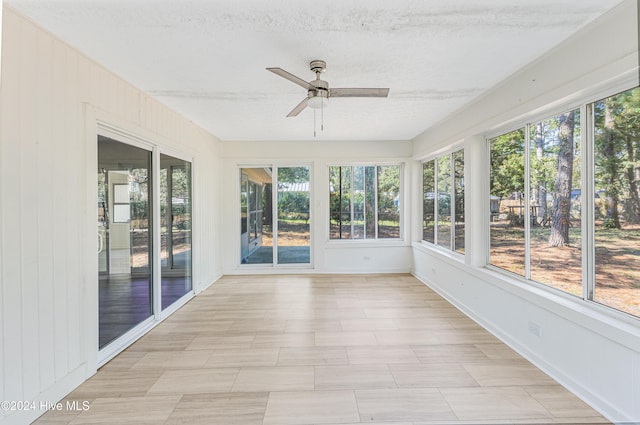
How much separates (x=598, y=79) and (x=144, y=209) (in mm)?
4180

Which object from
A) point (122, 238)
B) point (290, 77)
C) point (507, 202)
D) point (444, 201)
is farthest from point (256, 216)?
point (507, 202)

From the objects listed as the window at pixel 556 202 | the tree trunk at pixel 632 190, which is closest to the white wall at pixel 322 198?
the window at pixel 556 202

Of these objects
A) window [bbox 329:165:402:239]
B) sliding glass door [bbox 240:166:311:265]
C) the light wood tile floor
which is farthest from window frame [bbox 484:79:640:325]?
sliding glass door [bbox 240:166:311:265]

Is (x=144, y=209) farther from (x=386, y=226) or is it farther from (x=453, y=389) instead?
(x=386, y=226)

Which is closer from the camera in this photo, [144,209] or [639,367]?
[639,367]

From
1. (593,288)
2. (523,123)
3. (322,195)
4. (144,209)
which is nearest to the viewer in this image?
(593,288)

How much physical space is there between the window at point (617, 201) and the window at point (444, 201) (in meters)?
1.92

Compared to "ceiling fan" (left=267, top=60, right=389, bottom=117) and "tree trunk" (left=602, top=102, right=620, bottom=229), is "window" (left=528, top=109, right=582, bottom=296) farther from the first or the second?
"ceiling fan" (left=267, top=60, right=389, bottom=117)

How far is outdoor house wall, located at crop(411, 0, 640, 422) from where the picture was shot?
1.85m

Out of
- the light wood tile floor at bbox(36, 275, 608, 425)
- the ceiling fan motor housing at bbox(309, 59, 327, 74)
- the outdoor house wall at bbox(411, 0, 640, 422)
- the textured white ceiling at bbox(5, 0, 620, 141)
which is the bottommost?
the light wood tile floor at bbox(36, 275, 608, 425)

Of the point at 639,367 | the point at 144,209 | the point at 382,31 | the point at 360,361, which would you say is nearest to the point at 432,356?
the point at 360,361

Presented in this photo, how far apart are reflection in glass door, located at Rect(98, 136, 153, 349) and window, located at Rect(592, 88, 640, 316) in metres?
4.03

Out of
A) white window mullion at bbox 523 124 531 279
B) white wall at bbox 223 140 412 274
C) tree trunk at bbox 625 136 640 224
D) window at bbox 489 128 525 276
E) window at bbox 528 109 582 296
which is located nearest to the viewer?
tree trunk at bbox 625 136 640 224

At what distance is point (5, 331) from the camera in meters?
1.76
